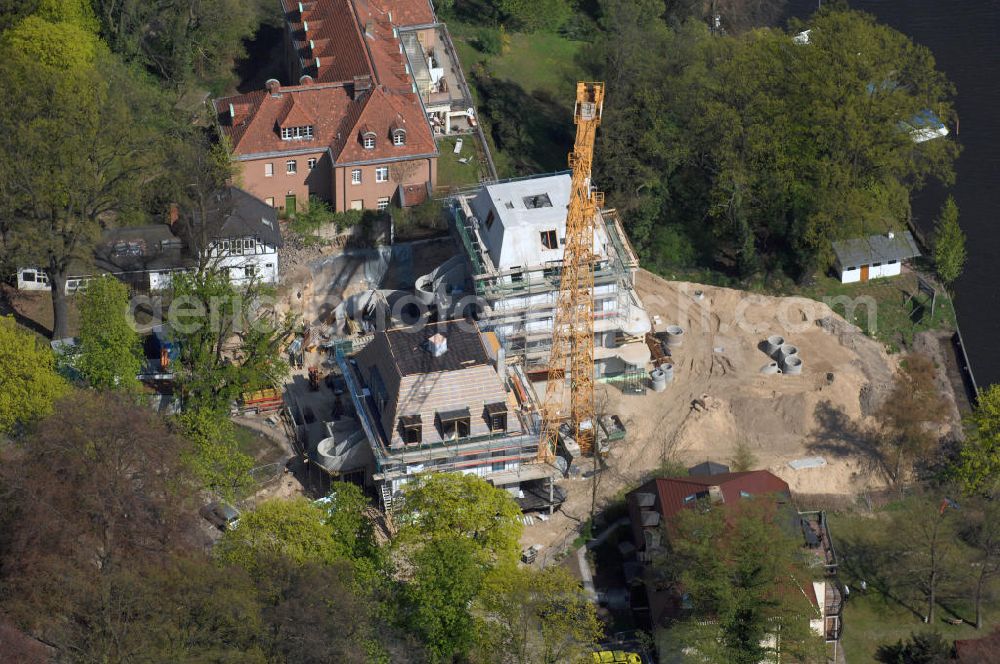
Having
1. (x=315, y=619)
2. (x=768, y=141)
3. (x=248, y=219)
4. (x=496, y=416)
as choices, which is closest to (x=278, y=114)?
(x=248, y=219)

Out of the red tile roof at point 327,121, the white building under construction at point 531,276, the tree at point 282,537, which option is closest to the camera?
the tree at point 282,537

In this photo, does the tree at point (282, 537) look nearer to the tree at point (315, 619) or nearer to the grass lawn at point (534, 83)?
the tree at point (315, 619)

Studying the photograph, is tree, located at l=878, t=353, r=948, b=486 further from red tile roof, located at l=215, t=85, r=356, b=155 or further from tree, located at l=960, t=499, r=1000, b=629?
red tile roof, located at l=215, t=85, r=356, b=155

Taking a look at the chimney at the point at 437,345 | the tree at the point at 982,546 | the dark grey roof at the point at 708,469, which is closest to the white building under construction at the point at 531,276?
the chimney at the point at 437,345

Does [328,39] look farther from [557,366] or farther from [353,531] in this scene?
[353,531]

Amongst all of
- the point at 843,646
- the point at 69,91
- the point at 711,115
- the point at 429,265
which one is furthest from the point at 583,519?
the point at 69,91
